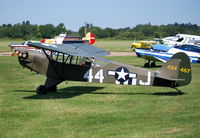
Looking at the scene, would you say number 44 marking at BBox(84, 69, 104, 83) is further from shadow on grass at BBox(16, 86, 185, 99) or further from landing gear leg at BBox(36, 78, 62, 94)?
landing gear leg at BBox(36, 78, 62, 94)

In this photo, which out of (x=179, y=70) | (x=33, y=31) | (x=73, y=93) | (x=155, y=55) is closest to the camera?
(x=179, y=70)

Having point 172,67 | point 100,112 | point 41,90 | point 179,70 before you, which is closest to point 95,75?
point 41,90

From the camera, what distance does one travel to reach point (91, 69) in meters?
11.6

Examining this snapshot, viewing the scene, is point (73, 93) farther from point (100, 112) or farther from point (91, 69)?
point (100, 112)

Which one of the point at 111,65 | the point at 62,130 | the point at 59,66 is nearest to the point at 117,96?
the point at 111,65

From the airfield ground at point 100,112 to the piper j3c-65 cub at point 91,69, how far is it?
54 centimetres

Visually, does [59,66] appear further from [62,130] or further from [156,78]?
[62,130]

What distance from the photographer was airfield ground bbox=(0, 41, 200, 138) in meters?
7.08

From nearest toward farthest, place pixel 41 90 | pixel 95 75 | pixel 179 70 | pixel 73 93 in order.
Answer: pixel 179 70 < pixel 95 75 < pixel 41 90 < pixel 73 93

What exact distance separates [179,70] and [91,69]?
3.05 metres

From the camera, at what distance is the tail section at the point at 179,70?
417 inches

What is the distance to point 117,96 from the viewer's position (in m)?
11.4

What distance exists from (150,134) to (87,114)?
244 centimetres

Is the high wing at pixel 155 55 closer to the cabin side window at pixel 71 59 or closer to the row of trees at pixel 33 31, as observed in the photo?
the cabin side window at pixel 71 59
